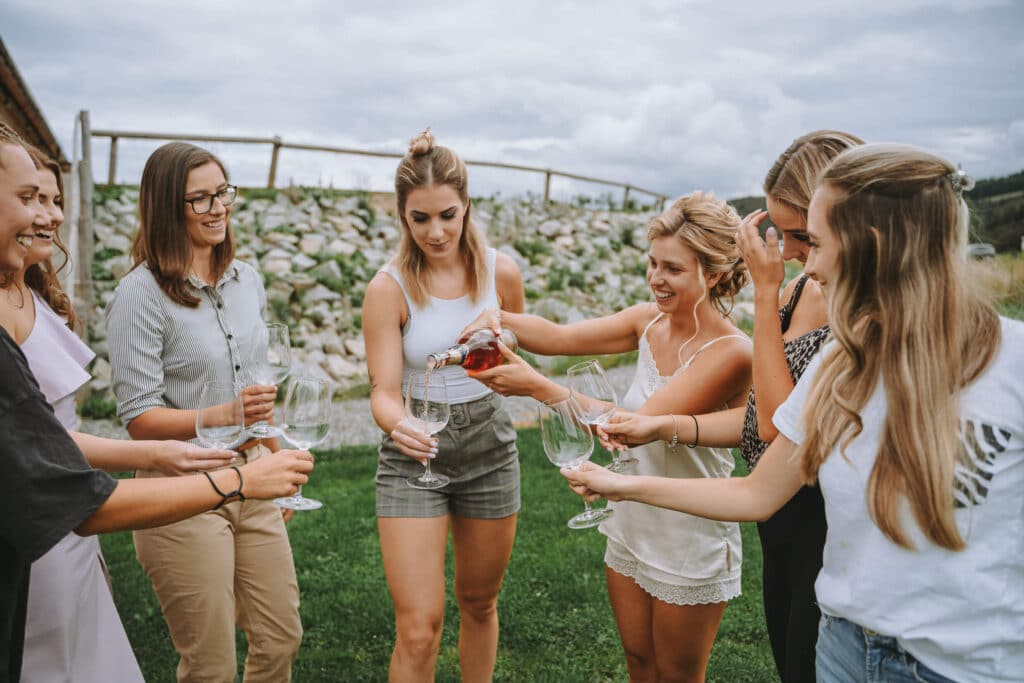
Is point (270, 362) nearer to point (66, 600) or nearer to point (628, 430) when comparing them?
point (66, 600)

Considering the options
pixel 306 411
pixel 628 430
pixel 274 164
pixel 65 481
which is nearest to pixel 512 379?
pixel 628 430

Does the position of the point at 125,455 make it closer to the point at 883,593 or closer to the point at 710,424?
the point at 710,424

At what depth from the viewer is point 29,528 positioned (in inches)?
67.4

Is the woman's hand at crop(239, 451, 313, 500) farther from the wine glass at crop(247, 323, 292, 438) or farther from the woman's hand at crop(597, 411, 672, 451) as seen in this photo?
the woman's hand at crop(597, 411, 672, 451)

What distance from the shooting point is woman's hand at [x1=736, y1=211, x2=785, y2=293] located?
8.32 feet

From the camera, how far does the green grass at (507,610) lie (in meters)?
4.24

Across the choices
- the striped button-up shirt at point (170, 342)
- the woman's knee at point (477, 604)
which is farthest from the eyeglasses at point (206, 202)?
the woman's knee at point (477, 604)

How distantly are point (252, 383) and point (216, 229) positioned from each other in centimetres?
80

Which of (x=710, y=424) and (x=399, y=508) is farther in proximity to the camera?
(x=399, y=508)

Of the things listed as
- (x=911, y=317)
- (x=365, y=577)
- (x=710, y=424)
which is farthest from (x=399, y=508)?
(x=365, y=577)

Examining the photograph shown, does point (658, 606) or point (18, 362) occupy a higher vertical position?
point (18, 362)

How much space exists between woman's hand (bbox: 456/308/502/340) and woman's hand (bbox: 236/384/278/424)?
861mm

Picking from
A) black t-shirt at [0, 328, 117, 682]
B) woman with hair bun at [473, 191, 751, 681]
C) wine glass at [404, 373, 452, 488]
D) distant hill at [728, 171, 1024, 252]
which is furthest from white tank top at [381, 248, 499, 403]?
distant hill at [728, 171, 1024, 252]

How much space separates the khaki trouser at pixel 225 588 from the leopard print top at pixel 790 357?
2.01 metres
